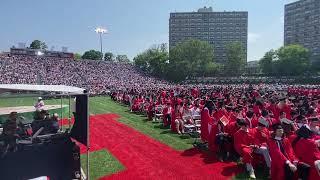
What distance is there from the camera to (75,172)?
969cm

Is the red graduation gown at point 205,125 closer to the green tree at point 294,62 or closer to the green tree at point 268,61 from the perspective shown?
the green tree at point 294,62

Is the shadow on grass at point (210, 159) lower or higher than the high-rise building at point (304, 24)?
lower

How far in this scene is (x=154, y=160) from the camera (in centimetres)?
1254

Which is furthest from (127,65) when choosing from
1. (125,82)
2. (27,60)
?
(27,60)

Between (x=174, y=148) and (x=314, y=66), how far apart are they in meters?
90.9

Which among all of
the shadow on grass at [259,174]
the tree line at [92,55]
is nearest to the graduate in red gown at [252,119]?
the shadow on grass at [259,174]

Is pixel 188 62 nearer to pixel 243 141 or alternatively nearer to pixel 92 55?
pixel 92 55

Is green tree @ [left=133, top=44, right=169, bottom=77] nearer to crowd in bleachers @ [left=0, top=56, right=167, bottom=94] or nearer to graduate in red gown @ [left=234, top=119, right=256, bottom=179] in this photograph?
crowd in bleachers @ [left=0, top=56, right=167, bottom=94]

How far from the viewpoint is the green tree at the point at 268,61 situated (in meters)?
101

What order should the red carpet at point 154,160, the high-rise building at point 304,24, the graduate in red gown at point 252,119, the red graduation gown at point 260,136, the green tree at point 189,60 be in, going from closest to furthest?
the red carpet at point 154,160
the red graduation gown at point 260,136
the graduate in red gown at point 252,119
the green tree at point 189,60
the high-rise building at point 304,24

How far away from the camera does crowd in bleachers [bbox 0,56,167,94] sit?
218 ft

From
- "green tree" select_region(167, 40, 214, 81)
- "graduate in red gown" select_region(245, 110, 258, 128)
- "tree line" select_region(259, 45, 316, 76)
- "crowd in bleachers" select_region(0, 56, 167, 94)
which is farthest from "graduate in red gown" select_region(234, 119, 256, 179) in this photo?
"tree line" select_region(259, 45, 316, 76)

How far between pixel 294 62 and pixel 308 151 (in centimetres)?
9157

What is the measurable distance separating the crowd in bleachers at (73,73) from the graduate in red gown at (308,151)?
51.2m
